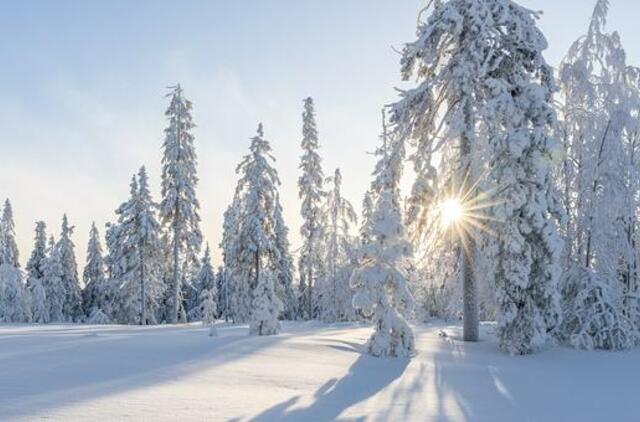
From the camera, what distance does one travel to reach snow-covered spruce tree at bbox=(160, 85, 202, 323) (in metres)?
34.6

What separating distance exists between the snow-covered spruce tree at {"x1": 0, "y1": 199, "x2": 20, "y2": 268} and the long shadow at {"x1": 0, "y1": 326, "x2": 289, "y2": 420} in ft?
173

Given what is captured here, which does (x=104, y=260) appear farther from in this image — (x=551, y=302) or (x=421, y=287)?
(x=551, y=302)

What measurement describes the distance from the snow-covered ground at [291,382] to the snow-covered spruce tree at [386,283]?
537 millimetres

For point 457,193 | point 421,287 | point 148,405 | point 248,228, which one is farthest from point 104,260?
point 148,405

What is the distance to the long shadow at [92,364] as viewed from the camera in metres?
6.46

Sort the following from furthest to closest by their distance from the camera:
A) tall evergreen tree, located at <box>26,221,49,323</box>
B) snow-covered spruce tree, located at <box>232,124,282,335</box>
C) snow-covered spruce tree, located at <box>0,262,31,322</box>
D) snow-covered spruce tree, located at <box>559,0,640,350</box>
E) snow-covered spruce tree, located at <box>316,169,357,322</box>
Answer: tall evergreen tree, located at <box>26,221,49,323</box> → snow-covered spruce tree, located at <box>0,262,31,322</box> → snow-covered spruce tree, located at <box>316,169,357,322</box> → snow-covered spruce tree, located at <box>232,124,282,335</box> → snow-covered spruce tree, located at <box>559,0,640,350</box>

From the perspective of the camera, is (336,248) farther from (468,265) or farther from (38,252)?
(38,252)

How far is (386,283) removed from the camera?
12.4 meters

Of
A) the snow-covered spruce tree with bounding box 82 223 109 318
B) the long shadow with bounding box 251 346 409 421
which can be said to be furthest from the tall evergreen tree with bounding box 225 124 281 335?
the snow-covered spruce tree with bounding box 82 223 109 318

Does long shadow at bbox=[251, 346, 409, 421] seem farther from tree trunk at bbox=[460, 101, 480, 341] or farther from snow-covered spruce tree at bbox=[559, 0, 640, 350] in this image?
snow-covered spruce tree at bbox=[559, 0, 640, 350]

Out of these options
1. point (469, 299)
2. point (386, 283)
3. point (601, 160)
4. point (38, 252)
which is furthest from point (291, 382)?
point (38, 252)

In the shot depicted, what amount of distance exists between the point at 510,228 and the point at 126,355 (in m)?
8.92

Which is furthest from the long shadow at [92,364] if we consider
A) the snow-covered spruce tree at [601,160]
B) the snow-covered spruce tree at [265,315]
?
the snow-covered spruce tree at [601,160]

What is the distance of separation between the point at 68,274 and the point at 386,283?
5427cm
